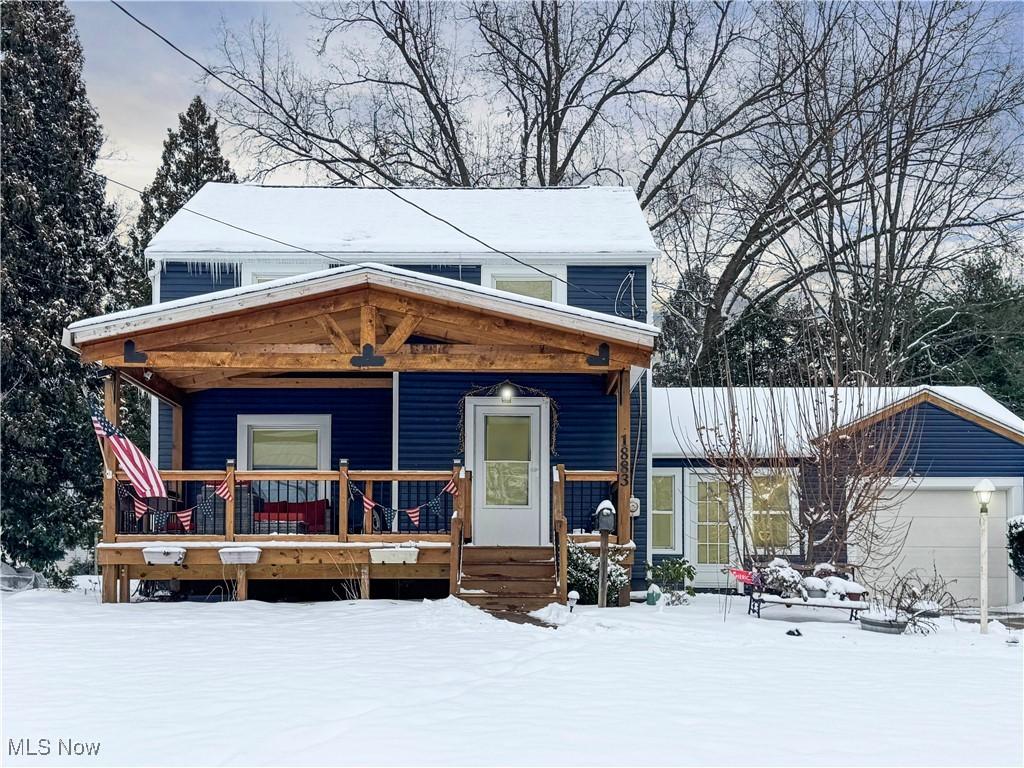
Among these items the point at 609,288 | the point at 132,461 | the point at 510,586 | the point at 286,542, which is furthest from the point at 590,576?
the point at 132,461

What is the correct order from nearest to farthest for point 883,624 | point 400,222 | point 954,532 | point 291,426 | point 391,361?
point 883,624, point 391,361, point 291,426, point 954,532, point 400,222

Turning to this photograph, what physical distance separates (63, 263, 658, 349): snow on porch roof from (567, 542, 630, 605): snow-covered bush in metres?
2.60

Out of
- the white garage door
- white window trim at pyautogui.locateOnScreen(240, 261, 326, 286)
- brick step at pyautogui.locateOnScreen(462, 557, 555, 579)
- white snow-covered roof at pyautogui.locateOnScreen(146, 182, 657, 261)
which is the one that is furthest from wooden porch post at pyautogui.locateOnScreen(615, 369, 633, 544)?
the white garage door

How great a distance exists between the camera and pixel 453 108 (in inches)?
1159

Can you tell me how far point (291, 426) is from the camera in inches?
581

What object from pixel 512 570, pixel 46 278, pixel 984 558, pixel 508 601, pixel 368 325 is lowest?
pixel 508 601

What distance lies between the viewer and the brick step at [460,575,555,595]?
11508mm

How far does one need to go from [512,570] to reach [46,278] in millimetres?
14271

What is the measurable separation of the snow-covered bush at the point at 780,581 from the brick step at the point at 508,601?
2591 millimetres

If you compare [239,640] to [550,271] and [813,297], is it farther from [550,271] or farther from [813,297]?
[813,297]

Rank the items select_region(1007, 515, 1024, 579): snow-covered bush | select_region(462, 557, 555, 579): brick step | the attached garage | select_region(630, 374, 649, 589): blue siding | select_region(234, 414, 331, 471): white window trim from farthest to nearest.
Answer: the attached garage → select_region(1007, 515, 1024, 579): snow-covered bush → select_region(630, 374, 649, 589): blue siding → select_region(234, 414, 331, 471): white window trim → select_region(462, 557, 555, 579): brick step

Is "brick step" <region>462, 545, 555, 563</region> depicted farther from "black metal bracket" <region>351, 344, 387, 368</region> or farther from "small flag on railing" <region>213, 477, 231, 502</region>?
"small flag on railing" <region>213, 477, 231, 502</region>

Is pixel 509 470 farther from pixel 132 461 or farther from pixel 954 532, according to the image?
pixel 954 532

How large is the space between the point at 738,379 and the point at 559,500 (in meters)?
17.0
